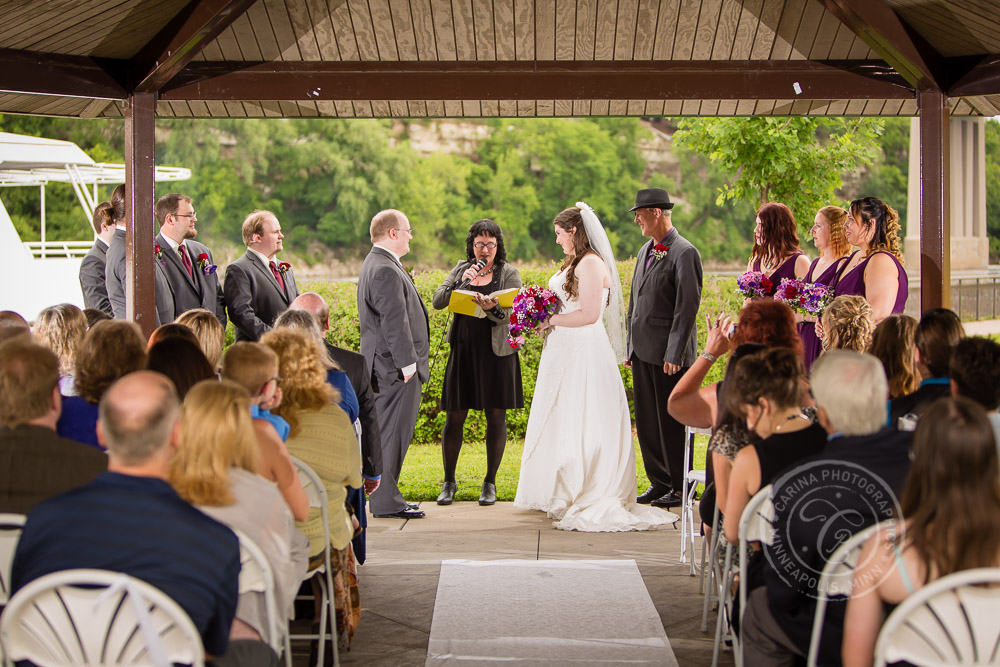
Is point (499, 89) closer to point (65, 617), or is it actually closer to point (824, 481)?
point (824, 481)

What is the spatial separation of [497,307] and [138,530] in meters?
4.51

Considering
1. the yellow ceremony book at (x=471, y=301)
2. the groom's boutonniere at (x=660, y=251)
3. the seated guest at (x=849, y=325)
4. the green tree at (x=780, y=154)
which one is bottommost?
the seated guest at (x=849, y=325)

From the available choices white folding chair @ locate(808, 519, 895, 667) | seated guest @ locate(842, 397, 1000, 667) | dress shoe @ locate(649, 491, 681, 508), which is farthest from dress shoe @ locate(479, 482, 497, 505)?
seated guest @ locate(842, 397, 1000, 667)

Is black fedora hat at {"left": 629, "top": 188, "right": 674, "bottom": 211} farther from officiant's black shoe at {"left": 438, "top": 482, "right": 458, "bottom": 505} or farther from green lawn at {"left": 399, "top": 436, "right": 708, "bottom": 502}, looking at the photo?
officiant's black shoe at {"left": 438, "top": 482, "right": 458, "bottom": 505}

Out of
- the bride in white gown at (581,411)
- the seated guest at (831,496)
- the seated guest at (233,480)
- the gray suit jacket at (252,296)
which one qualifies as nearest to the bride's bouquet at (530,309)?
the bride in white gown at (581,411)

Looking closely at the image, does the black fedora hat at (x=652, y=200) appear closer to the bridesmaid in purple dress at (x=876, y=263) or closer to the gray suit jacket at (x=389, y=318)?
the bridesmaid in purple dress at (x=876, y=263)

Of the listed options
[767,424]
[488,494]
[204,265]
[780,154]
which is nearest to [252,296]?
[204,265]

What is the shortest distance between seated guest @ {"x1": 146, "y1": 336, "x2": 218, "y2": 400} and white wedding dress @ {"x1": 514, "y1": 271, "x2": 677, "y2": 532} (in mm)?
3211

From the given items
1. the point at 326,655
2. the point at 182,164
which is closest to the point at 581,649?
the point at 326,655

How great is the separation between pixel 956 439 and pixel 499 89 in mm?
4122

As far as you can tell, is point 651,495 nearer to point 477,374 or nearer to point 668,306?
point 668,306

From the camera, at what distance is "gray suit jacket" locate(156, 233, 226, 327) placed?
256 inches

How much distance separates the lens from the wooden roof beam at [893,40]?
5.12 m

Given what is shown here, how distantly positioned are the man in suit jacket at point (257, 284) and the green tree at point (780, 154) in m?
5.21
